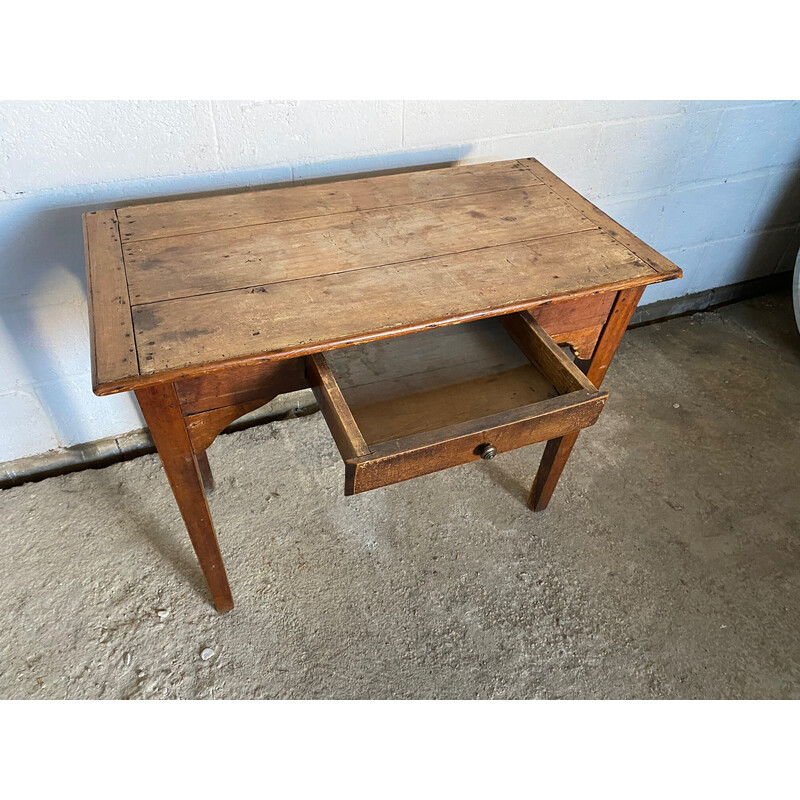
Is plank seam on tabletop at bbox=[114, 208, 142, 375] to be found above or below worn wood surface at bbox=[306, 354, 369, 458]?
above

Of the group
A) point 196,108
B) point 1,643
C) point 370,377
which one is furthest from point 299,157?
point 1,643

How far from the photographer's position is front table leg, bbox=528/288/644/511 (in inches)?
55.2

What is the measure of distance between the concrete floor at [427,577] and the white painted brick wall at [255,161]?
1.49 feet

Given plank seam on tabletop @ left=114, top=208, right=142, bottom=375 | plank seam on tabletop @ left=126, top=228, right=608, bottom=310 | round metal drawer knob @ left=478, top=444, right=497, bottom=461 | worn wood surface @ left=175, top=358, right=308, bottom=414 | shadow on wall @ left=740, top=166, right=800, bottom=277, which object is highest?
plank seam on tabletop @ left=126, top=228, right=608, bottom=310

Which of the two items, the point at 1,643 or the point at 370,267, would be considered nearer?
the point at 370,267

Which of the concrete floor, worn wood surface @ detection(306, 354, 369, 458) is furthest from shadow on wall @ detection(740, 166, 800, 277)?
worn wood surface @ detection(306, 354, 369, 458)

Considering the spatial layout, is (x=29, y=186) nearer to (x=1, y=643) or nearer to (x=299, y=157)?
(x=299, y=157)

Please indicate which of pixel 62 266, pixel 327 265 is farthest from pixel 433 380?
pixel 62 266

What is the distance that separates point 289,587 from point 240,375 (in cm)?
76

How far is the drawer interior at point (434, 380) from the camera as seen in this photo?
129cm

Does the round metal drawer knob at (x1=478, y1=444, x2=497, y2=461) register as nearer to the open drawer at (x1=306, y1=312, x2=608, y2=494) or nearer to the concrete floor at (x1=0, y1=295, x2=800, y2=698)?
the open drawer at (x1=306, y1=312, x2=608, y2=494)

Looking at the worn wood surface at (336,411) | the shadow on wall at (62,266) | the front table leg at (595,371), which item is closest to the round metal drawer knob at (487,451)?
the worn wood surface at (336,411)

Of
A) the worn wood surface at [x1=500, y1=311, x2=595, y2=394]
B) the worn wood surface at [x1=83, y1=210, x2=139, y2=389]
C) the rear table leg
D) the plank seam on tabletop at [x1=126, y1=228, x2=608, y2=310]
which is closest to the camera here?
the worn wood surface at [x1=83, y1=210, x2=139, y2=389]

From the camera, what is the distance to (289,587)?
1.67 m
